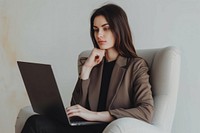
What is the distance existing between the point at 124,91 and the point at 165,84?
204mm

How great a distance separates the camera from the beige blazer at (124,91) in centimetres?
153

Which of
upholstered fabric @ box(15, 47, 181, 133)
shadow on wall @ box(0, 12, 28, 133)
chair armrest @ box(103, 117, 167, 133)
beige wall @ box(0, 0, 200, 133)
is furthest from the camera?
shadow on wall @ box(0, 12, 28, 133)

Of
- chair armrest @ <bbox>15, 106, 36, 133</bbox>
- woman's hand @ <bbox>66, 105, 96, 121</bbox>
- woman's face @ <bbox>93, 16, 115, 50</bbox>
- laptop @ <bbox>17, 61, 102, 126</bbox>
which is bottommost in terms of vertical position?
chair armrest @ <bbox>15, 106, 36, 133</bbox>

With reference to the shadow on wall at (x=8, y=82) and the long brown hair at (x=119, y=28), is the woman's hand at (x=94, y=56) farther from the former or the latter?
the shadow on wall at (x=8, y=82)

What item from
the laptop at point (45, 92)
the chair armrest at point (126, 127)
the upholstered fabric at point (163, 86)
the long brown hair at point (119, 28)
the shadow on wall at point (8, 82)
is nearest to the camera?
the chair armrest at point (126, 127)

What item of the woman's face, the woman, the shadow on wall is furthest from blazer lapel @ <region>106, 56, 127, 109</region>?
the shadow on wall

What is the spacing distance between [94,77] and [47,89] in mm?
391

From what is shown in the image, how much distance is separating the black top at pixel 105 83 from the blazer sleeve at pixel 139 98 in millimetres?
103

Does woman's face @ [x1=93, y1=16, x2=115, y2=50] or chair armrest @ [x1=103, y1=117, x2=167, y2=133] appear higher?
woman's face @ [x1=93, y1=16, x2=115, y2=50]

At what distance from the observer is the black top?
5.74 ft

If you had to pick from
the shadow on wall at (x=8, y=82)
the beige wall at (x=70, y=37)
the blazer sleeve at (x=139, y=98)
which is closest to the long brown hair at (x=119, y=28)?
the blazer sleeve at (x=139, y=98)

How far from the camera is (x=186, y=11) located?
7.05 ft

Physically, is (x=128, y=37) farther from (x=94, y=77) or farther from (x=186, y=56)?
(x=186, y=56)

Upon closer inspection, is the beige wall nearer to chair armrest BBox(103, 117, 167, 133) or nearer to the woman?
the woman
